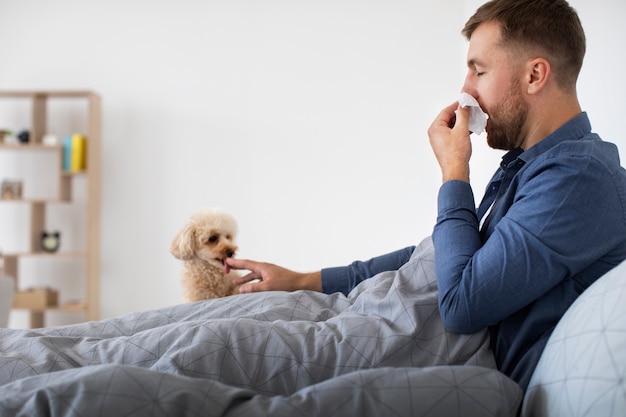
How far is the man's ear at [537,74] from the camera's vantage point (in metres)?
1.38

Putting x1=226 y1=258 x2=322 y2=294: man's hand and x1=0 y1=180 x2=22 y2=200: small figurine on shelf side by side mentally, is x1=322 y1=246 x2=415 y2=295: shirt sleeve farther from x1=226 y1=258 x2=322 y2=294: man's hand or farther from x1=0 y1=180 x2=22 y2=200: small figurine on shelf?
x1=0 y1=180 x2=22 y2=200: small figurine on shelf

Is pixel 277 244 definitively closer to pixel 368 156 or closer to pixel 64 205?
pixel 368 156

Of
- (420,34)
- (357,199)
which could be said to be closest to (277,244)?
(357,199)

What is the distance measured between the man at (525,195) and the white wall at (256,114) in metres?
3.91

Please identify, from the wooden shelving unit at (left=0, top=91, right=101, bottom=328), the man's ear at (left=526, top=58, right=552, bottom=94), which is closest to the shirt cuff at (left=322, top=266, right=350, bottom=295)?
the man's ear at (left=526, top=58, right=552, bottom=94)

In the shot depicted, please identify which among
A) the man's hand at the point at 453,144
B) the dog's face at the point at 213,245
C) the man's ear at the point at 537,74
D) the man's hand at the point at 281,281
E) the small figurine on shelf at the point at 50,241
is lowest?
A: the small figurine on shelf at the point at 50,241

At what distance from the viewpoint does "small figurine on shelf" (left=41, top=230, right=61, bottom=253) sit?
5.13 meters

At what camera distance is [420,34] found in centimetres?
545

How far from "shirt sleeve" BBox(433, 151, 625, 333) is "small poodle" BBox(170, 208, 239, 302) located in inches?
72.3

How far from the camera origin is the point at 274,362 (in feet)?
3.51

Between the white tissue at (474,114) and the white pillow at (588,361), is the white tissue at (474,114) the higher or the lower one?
the higher one

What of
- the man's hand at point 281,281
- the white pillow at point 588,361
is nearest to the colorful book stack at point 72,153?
the man's hand at point 281,281

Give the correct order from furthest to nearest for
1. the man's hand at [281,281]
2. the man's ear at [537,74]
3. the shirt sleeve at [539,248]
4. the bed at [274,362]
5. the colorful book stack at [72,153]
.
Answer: the colorful book stack at [72,153] < the man's hand at [281,281] < the man's ear at [537,74] < the shirt sleeve at [539,248] < the bed at [274,362]

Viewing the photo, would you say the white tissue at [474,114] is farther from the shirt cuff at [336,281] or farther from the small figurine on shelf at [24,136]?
the small figurine on shelf at [24,136]
